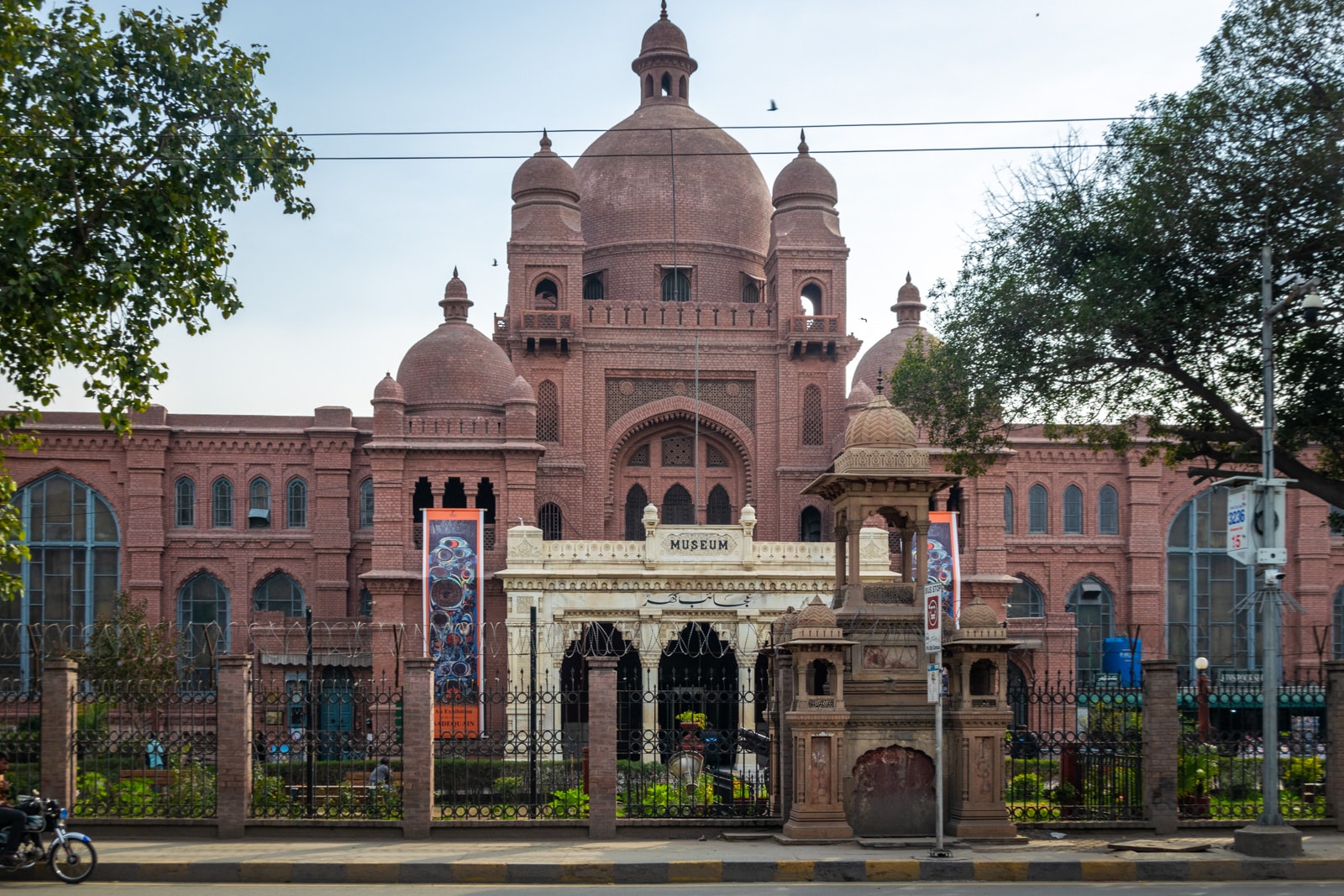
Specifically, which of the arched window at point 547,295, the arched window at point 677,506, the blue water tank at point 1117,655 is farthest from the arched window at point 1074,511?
the arched window at point 547,295

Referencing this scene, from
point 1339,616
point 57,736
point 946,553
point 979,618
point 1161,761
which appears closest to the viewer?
point 979,618

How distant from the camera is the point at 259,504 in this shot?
37312 millimetres

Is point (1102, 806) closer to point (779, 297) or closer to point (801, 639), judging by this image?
point (801, 639)

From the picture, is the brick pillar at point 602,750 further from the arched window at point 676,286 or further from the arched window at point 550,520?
the arched window at point 676,286

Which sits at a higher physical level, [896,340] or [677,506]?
[896,340]

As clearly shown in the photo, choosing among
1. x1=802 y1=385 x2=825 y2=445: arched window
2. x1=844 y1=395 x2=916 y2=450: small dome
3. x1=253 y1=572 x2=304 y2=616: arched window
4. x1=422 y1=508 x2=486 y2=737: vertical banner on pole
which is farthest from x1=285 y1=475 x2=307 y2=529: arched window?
x1=844 y1=395 x2=916 y2=450: small dome

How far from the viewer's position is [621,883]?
12812 millimetres

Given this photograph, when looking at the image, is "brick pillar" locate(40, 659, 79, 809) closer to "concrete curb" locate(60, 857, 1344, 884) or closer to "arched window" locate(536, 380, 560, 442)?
"concrete curb" locate(60, 857, 1344, 884)

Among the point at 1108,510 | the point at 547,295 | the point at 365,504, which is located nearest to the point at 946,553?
the point at 1108,510

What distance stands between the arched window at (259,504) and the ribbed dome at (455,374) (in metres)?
4.52

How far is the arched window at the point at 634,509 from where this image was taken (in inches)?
1467

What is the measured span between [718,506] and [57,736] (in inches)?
953

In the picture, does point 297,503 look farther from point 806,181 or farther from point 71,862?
point 71,862

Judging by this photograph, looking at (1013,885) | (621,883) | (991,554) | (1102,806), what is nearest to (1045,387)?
(1102,806)
